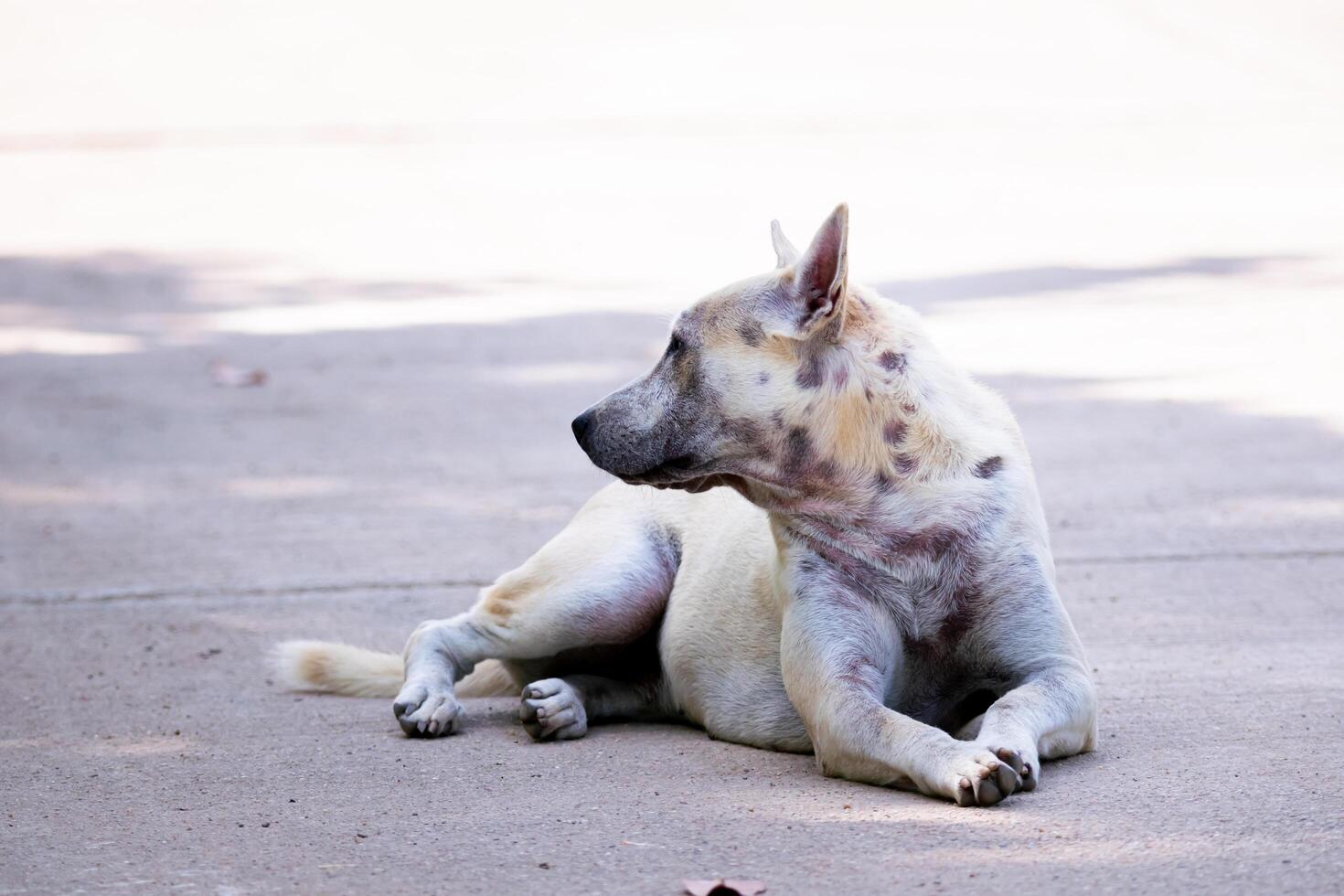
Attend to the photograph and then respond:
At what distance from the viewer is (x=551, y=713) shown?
421 centimetres

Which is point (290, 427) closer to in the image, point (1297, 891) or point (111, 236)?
point (111, 236)

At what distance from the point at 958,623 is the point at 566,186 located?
30.8ft

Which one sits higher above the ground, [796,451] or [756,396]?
[756,396]

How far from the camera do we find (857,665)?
373 centimetres

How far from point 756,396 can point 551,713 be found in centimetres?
99

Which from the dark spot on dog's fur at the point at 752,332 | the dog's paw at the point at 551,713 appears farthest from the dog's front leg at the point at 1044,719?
the dog's paw at the point at 551,713

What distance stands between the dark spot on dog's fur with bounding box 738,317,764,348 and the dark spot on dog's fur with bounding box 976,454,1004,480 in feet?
1.86

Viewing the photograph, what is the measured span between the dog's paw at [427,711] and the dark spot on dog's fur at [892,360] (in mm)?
1393

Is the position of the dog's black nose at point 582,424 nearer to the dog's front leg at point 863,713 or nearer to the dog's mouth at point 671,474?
the dog's mouth at point 671,474

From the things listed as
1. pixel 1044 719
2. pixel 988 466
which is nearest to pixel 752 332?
pixel 988 466

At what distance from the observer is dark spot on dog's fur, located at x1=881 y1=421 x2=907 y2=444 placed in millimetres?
3803

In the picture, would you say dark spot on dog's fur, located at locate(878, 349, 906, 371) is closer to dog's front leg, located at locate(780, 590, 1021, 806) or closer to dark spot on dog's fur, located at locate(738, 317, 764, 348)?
dark spot on dog's fur, located at locate(738, 317, 764, 348)

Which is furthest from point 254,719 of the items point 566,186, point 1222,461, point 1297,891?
point 566,186

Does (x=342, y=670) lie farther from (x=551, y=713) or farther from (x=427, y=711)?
(x=551, y=713)
